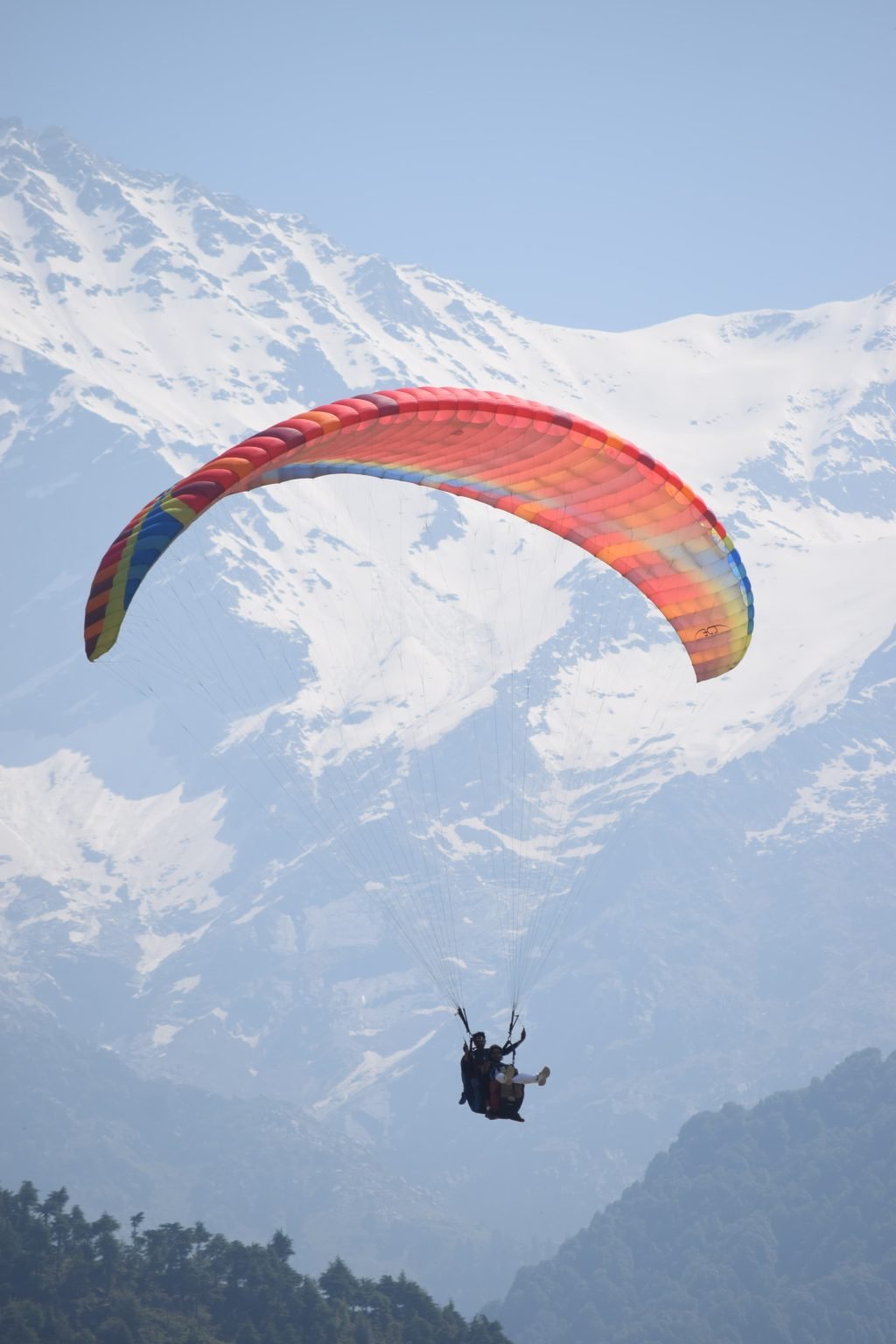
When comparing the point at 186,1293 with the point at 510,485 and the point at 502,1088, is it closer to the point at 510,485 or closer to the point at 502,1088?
the point at 510,485

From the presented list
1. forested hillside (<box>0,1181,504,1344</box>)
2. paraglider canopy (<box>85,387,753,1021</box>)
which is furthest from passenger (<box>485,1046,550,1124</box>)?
forested hillside (<box>0,1181,504,1344</box>)

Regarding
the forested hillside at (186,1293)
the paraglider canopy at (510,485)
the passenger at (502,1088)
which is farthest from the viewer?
the forested hillside at (186,1293)

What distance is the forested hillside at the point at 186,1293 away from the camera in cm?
9906

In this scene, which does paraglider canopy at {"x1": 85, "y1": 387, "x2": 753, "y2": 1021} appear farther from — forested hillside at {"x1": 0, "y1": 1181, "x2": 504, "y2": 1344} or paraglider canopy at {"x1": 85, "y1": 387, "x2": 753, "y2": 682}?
forested hillside at {"x1": 0, "y1": 1181, "x2": 504, "y2": 1344}

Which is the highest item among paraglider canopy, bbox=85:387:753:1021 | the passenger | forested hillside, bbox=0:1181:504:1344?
paraglider canopy, bbox=85:387:753:1021

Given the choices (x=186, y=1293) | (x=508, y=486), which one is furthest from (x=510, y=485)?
(x=186, y=1293)

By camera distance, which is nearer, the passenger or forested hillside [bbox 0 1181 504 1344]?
the passenger

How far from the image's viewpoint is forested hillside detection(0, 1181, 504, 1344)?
99062 millimetres

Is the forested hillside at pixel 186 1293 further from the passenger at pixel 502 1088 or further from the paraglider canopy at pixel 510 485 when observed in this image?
the passenger at pixel 502 1088

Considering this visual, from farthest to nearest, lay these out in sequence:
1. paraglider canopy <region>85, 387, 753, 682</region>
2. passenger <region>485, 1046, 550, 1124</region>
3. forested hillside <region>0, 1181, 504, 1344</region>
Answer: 1. forested hillside <region>0, 1181, 504, 1344</region>
2. passenger <region>485, 1046, 550, 1124</region>
3. paraglider canopy <region>85, 387, 753, 682</region>

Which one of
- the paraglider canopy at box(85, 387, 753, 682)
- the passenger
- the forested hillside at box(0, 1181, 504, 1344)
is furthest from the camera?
the forested hillside at box(0, 1181, 504, 1344)

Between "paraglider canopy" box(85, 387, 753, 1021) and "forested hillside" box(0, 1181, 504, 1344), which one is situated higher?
"paraglider canopy" box(85, 387, 753, 1021)

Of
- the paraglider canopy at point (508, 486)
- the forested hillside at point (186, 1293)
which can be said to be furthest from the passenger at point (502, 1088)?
the forested hillside at point (186, 1293)

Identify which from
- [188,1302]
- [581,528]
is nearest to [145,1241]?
[188,1302]
